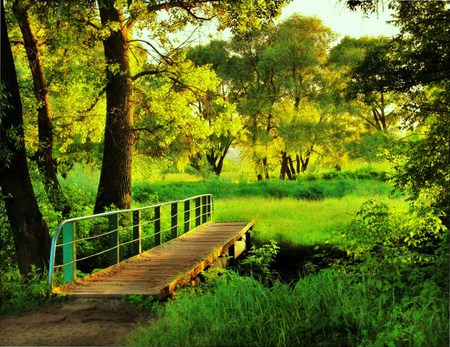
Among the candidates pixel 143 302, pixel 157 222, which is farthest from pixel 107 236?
pixel 143 302

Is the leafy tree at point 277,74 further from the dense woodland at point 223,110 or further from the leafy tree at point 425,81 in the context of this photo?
the leafy tree at point 425,81

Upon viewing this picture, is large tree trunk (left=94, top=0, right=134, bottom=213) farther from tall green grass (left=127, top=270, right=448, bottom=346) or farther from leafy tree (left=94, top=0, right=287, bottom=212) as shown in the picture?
tall green grass (left=127, top=270, right=448, bottom=346)

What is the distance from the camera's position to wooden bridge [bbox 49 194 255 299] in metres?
8.98

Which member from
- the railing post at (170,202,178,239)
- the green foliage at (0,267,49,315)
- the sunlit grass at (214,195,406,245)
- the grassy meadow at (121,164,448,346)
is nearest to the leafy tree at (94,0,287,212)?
the railing post at (170,202,178,239)

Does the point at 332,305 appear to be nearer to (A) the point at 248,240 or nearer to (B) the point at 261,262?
(B) the point at 261,262

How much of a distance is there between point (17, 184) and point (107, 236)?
603cm

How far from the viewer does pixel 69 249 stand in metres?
9.17

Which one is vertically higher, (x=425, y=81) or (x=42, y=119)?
(x=42, y=119)

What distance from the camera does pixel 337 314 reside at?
6.80m

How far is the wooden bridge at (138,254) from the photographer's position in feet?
29.5

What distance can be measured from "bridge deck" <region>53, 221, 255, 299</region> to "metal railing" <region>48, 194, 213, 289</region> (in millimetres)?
324

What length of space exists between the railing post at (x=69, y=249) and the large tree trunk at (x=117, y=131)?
25.4 feet

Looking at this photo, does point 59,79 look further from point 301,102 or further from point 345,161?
point 345,161

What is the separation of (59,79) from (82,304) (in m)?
9.66
